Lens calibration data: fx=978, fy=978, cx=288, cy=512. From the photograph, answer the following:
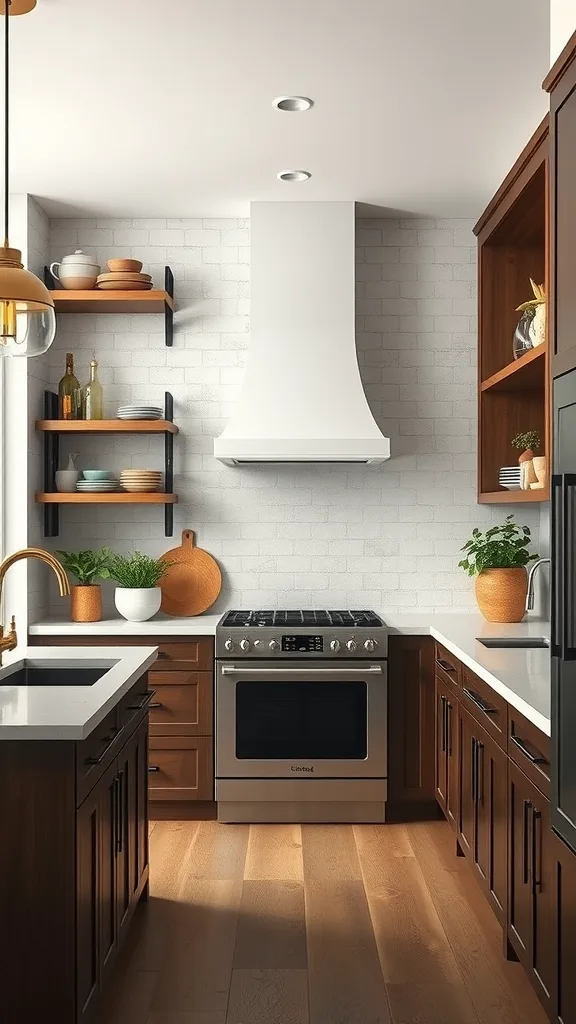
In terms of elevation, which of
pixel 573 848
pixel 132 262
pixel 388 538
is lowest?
pixel 573 848

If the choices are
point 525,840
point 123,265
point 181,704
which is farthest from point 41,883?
point 123,265

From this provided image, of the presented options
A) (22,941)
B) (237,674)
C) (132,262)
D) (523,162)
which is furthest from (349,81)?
(22,941)

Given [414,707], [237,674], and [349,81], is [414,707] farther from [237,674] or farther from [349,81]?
[349,81]

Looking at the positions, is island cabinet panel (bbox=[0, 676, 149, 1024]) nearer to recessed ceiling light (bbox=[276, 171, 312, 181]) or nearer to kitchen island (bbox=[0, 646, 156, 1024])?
kitchen island (bbox=[0, 646, 156, 1024])

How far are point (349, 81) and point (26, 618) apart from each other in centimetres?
278

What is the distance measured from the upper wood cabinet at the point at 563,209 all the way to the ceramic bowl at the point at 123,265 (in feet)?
9.33

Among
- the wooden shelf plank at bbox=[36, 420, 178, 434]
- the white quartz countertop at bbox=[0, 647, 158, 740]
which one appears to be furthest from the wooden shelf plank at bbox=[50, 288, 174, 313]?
the white quartz countertop at bbox=[0, 647, 158, 740]

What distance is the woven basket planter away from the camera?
4.78 m

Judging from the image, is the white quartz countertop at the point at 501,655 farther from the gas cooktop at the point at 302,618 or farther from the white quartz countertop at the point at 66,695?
the white quartz countertop at the point at 66,695

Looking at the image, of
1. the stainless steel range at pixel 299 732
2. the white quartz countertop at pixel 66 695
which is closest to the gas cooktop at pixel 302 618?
the stainless steel range at pixel 299 732

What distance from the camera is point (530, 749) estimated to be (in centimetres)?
272

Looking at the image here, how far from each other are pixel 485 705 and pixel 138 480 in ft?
7.50

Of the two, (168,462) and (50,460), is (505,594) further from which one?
(50,460)

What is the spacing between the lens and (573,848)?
219 centimetres
